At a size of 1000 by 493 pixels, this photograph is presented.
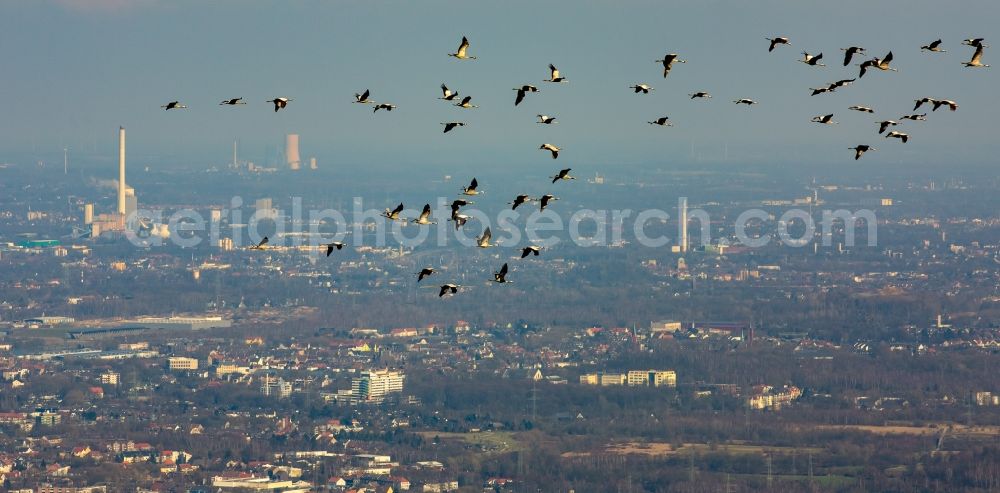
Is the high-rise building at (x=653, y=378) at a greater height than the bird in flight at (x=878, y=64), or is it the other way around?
the bird in flight at (x=878, y=64)

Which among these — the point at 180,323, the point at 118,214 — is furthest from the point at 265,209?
the point at 180,323

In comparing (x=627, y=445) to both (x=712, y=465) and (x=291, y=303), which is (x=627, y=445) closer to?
(x=712, y=465)

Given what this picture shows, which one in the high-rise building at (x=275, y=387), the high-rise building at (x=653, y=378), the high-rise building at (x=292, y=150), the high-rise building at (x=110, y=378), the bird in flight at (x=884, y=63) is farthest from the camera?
the high-rise building at (x=292, y=150)

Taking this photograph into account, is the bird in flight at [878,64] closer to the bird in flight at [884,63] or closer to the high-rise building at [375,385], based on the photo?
the bird in flight at [884,63]

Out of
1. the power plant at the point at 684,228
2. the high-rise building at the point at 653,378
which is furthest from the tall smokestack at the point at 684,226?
the high-rise building at the point at 653,378

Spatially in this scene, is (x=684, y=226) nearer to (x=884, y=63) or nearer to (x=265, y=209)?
(x=265, y=209)

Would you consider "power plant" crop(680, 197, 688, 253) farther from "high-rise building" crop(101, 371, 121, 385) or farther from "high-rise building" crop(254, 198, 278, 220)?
"high-rise building" crop(101, 371, 121, 385)

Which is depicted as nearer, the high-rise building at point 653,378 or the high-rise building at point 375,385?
the high-rise building at point 375,385

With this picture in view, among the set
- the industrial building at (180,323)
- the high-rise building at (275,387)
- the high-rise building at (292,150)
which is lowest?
the high-rise building at (275,387)
